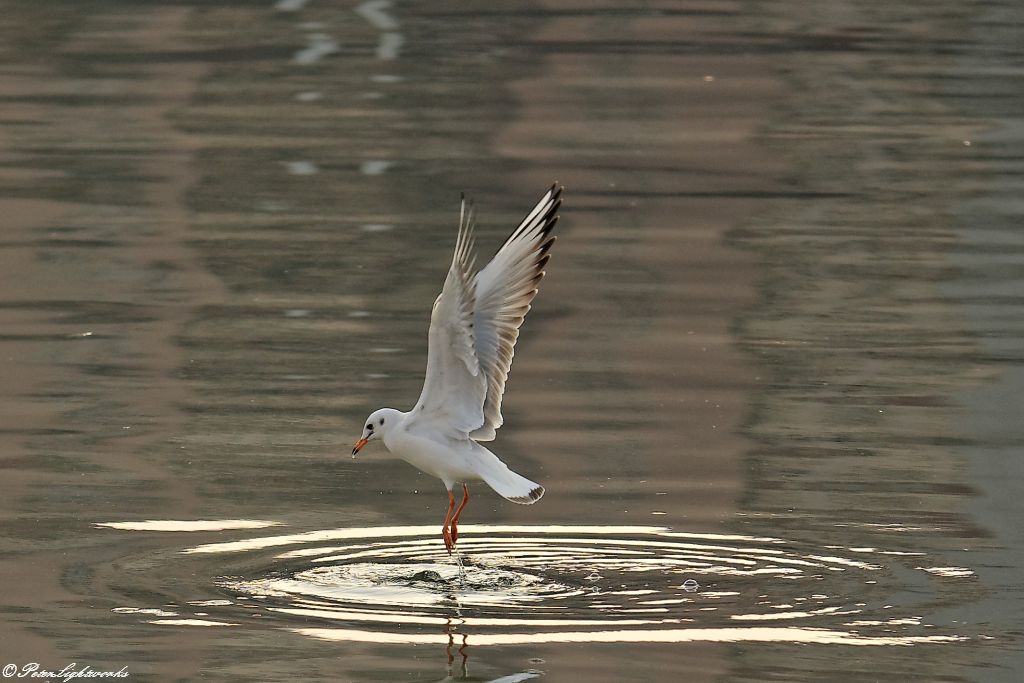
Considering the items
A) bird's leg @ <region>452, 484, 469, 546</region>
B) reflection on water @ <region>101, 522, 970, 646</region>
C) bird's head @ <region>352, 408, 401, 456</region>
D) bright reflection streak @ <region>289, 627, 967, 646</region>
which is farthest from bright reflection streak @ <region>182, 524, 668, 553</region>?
bright reflection streak @ <region>289, 627, 967, 646</region>

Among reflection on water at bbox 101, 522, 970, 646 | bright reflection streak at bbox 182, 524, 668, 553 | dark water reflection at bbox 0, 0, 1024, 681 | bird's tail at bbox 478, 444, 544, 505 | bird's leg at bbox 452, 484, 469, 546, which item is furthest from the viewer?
bright reflection streak at bbox 182, 524, 668, 553

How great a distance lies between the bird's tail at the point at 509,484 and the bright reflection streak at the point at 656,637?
1060 mm

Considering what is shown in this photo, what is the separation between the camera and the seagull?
10.0m

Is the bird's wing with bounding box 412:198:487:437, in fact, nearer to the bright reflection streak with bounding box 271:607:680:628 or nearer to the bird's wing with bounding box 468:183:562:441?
the bird's wing with bounding box 468:183:562:441

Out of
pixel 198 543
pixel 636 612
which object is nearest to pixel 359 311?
pixel 198 543

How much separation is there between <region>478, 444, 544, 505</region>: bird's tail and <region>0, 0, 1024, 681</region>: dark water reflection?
0.29 m

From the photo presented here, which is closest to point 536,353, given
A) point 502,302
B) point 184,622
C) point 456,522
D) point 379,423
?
point 502,302

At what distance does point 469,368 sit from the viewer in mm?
10188

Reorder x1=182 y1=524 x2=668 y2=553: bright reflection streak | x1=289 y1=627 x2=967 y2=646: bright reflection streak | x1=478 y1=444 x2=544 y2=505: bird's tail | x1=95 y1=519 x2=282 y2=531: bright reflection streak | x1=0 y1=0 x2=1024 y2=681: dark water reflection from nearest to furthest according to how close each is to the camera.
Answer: x1=289 y1=627 x2=967 y2=646: bright reflection streak
x1=0 y1=0 x2=1024 y2=681: dark water reflection
x1=478 y1=444 x2=544 y2=505: bird's tail
x1=182 y1=524 x2=668 y2=553: bright reflection streak
x1=95 y1=519 x2=282 y2=531: bright reflection streak

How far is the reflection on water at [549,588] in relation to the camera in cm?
881

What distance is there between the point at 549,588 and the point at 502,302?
1647mm

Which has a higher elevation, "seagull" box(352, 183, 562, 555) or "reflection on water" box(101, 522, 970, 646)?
"seagull" box(352, 183, 562, 555)

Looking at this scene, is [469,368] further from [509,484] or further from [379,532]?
[379,532]

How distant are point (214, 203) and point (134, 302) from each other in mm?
3656
